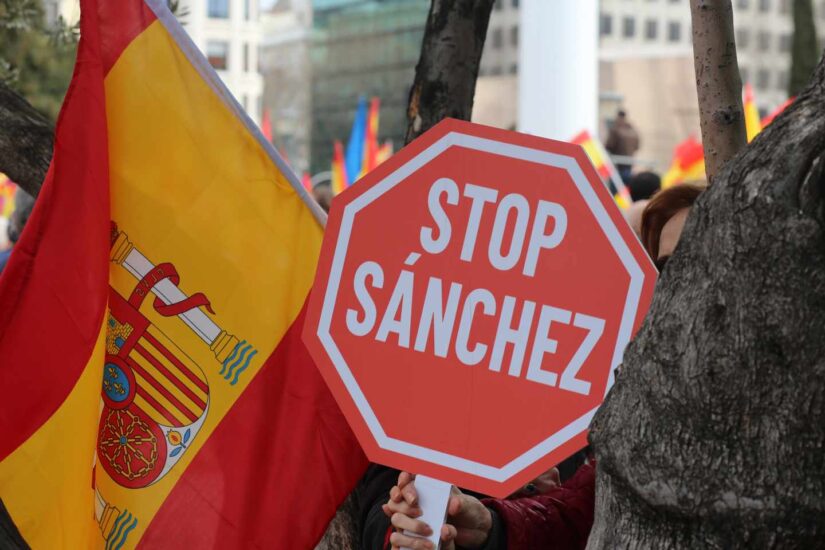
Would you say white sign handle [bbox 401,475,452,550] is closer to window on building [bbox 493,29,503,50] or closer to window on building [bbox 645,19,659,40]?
window on building [bbox 645,19,659,40]

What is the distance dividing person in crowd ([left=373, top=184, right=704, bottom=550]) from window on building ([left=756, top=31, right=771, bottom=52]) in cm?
6088

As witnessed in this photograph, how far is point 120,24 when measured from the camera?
2.56m

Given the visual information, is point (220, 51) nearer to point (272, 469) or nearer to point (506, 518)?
point (272, 469)

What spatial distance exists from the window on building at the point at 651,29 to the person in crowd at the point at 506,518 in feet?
209

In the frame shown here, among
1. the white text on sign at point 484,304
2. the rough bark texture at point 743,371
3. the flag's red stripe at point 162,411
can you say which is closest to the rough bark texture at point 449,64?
the flag's red stripe at point 162,411

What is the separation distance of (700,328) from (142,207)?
1376 millimetres

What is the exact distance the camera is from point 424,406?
1896 mm

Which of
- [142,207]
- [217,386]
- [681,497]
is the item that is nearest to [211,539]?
[217,386]

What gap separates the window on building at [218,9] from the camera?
77.5 m

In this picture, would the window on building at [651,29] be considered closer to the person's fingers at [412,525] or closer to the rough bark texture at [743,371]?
the person's fingers at [412,525]

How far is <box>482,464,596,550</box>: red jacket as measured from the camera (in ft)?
6.86

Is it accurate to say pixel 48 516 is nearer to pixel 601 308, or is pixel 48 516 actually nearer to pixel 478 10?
pixel 601 308

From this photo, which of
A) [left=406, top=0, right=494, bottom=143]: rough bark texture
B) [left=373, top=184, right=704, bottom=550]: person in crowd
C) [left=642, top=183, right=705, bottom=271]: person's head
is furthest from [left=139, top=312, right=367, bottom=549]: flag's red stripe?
[left=406, top=0, right=494, bottom=143]: rough bark texture

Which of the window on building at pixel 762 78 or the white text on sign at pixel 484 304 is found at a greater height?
the window on building at pixel 762 78
